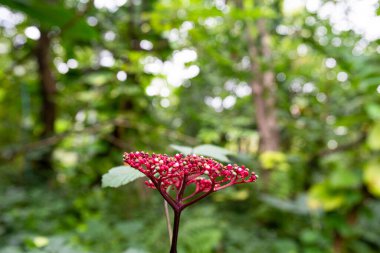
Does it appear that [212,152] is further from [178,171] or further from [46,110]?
[46,110]

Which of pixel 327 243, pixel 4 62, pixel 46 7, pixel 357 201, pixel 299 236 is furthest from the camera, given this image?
pixel 4 62

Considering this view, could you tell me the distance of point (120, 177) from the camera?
1.72 feet

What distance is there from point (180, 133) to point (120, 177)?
2.16 m

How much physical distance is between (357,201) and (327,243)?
46 cm

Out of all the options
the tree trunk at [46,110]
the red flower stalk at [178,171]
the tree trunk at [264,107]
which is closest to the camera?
the red flower stalk at [178,171]

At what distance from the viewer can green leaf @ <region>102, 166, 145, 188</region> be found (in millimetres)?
501

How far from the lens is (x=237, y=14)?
1.42 metres

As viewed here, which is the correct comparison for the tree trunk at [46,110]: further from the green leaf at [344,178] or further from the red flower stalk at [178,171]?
the red flower stalk at [178,171]

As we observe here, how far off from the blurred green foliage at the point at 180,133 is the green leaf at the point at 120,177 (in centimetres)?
60

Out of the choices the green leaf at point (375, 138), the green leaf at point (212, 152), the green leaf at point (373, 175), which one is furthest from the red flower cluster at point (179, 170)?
the green leaf at point (373, 175)

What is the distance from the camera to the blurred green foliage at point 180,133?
70.1 inches

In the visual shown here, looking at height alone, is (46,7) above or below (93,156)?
above

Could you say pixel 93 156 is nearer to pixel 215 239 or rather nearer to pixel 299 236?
pixel 215 239

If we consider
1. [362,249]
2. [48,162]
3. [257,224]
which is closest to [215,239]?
[257,224]
